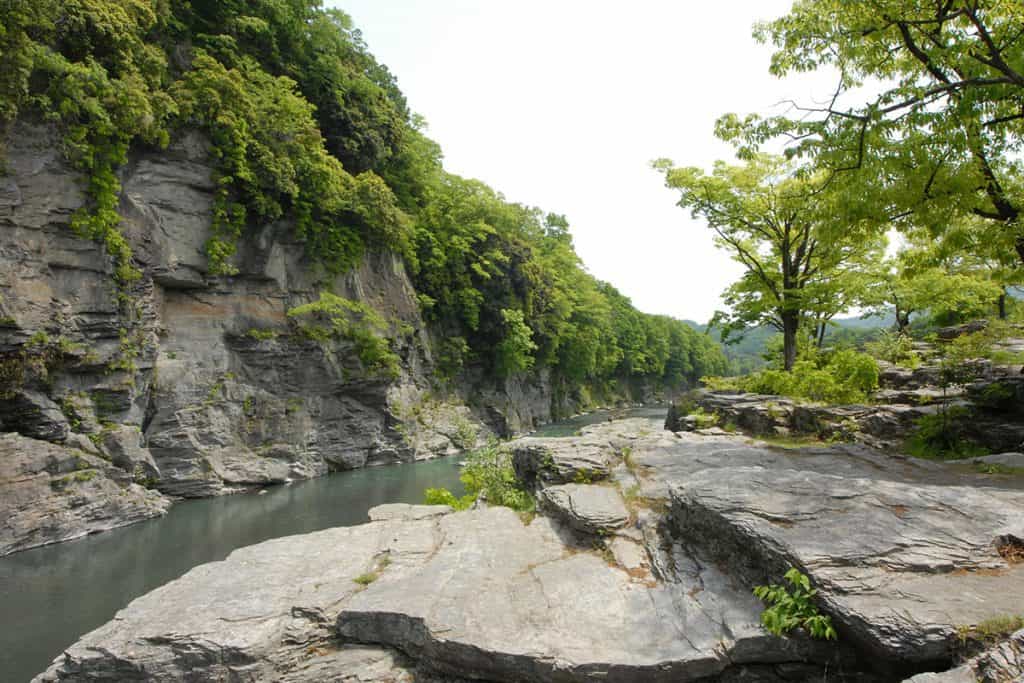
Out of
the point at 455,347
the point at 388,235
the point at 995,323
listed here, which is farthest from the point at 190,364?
the point at 995,323

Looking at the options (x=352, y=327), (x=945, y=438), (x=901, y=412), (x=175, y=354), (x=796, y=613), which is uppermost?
(x=352, y=327)

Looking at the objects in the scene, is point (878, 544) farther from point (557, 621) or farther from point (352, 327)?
point (352, 327)

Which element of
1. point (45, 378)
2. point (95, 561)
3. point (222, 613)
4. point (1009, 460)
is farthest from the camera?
point (45, 378)

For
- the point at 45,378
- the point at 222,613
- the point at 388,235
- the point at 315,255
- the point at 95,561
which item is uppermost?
the point at 388,235

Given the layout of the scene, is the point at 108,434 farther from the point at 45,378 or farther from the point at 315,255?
the point at 315,255

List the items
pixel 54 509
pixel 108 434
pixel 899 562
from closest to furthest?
pixel 899 562 → pixel 54 509 → pixel 108 434

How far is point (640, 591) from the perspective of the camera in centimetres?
462

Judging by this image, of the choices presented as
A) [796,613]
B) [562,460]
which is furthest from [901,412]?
[796,613]

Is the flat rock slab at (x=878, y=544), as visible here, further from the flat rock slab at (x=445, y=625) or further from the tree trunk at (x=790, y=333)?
the tree trunk at (x=790, y=333)

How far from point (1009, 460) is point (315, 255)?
78.2 ft

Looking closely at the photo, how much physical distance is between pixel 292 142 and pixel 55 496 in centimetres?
1546

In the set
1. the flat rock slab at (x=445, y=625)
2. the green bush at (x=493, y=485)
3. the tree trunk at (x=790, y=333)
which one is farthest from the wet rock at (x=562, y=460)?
the tree trunk at (x=790, y=333)

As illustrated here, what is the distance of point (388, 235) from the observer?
25.7 metres

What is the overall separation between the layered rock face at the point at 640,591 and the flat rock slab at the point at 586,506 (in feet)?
0.11
